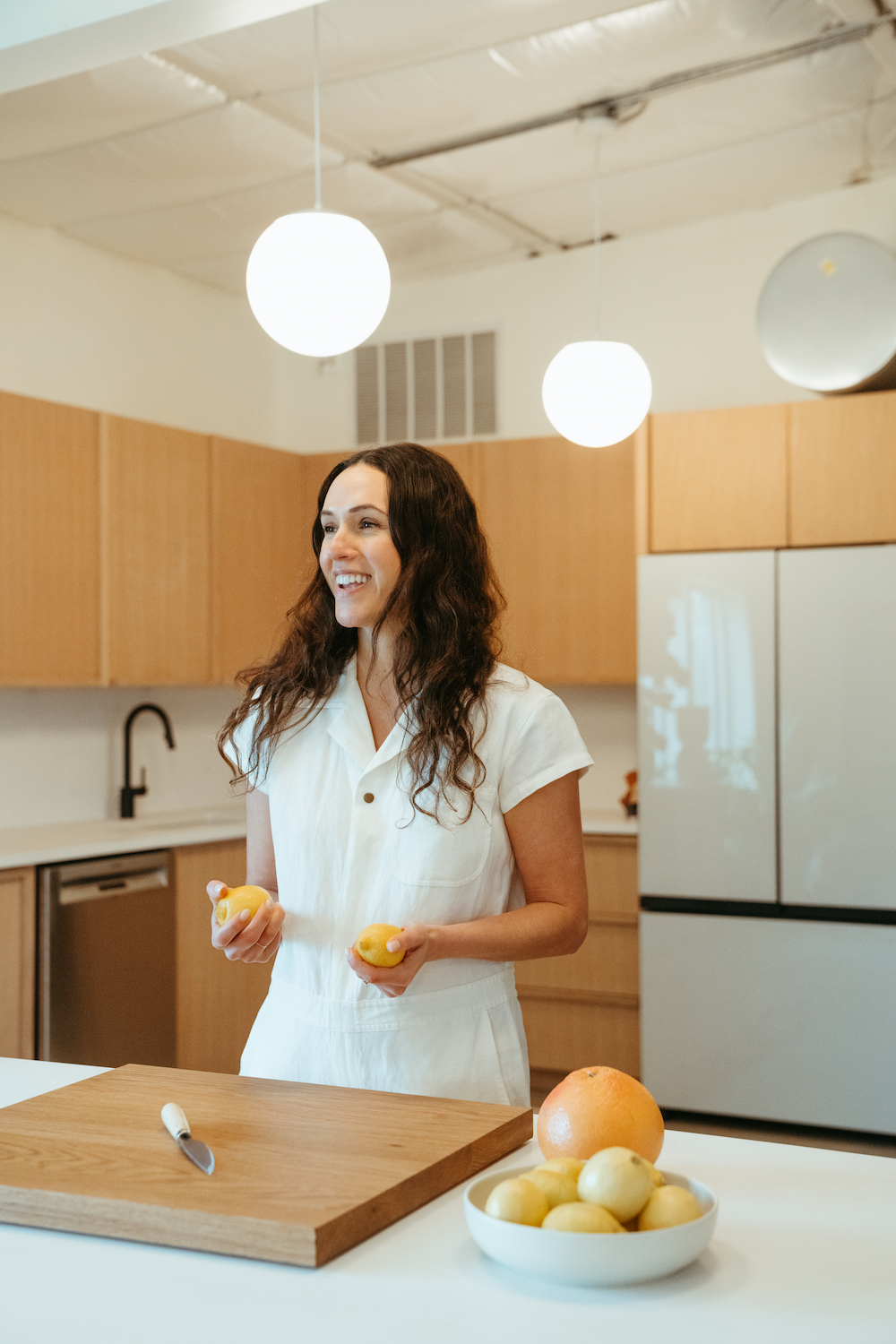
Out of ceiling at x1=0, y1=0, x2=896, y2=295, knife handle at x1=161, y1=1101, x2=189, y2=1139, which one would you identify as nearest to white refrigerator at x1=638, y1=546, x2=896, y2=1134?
ceiling at x1=0, y1=0, x2=896, y2=295

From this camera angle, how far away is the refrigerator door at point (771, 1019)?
349cm

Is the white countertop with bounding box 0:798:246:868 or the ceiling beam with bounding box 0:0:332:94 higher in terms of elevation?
the ceiling beam with bounding box 0:0:332:94

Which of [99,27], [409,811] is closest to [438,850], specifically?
[409,811]

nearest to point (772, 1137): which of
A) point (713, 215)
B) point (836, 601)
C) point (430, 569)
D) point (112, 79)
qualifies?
point (836, 601)

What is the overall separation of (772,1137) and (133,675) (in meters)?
2.31

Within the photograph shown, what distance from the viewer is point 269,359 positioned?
5227 mm

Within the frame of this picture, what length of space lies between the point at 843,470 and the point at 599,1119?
2.84m

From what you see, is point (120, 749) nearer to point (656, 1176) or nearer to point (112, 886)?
point (112, 886)

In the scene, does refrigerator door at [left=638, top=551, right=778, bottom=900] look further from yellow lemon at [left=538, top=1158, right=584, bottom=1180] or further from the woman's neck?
yellow lemon at [left=538, top=1158, right=584, bottom=1180]

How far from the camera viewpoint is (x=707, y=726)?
12.1ft

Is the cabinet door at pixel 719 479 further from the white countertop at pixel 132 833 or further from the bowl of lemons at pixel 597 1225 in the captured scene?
the bowl of lemons at pixel 597 1225

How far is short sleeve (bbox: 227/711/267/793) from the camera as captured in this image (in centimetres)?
167

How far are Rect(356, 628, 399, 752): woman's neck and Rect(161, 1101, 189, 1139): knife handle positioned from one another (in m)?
0.57

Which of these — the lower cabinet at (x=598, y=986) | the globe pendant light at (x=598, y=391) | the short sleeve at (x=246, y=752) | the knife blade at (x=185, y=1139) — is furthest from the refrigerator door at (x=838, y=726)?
the knife blade at (x=185, y=1139)
